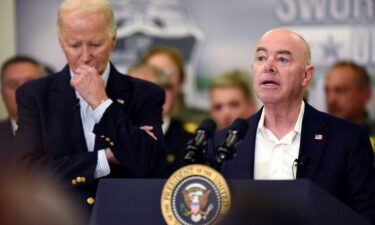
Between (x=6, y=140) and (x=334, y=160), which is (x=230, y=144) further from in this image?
(x=6, y=140)

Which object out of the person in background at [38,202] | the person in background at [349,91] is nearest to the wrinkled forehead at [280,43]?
the person in background at [38,202]

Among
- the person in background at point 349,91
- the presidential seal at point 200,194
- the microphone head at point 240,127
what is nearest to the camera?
the presidential seal at point 200,194

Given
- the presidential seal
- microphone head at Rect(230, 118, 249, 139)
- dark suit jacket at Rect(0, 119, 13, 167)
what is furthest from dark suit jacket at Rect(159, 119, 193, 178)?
the presidential seal

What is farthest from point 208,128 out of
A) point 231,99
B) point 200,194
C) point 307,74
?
point 231,99

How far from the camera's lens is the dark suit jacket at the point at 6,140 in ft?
21.4

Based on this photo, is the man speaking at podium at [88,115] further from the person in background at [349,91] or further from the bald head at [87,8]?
the person in background at [349,91]

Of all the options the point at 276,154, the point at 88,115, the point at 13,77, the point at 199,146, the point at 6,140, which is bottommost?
the point at 6,140

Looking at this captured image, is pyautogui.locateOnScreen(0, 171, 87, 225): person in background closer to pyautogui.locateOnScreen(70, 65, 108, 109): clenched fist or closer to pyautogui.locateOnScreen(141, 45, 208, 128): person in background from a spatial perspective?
pyautogui.locateOnScreen(70, 65, 108, 109): clenched fist

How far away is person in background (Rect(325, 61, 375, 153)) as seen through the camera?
7.87m

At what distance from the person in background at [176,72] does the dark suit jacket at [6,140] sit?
107 centimetres

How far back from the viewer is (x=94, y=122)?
4.95m

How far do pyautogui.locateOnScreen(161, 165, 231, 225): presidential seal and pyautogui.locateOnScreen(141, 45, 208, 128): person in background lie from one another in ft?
12.5

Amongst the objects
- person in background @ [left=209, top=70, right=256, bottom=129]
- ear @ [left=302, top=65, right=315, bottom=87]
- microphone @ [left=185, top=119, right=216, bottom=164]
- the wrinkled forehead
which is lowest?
person in background @ [left=209, top=70, right=256, bottom=129]

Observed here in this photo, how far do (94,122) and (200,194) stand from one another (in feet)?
3.81
